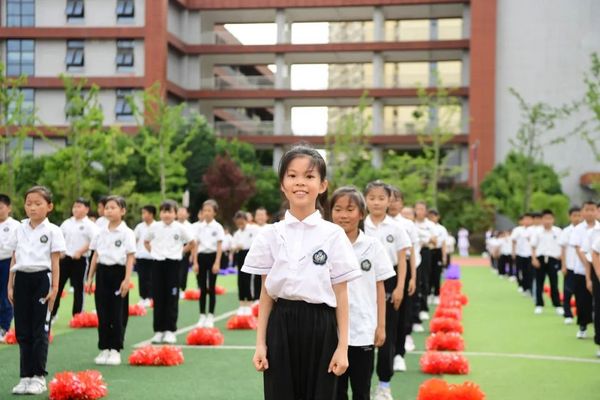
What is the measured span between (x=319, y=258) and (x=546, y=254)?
14859 millimetres

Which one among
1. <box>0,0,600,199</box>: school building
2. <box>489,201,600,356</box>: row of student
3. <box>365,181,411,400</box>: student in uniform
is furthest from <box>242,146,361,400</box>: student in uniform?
<box>0,0,600,199</box>: school building

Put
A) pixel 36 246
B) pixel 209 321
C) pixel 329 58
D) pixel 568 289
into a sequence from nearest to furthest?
pixel 36 246
pixel 209 321
pixel 568 289
pixel 329 58

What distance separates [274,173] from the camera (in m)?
66.9

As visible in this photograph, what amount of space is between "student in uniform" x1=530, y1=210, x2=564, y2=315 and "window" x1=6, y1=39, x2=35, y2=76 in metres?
47.7

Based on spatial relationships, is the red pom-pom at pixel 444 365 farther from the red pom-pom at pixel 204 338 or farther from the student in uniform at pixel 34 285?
the student in uniform at pixel 34 285

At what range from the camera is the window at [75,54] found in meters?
61.0

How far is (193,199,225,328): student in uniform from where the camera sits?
15.6 metres

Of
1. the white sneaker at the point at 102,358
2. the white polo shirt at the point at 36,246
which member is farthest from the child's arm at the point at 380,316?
the white sneaker at the point at 102,358

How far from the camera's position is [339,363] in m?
5.02

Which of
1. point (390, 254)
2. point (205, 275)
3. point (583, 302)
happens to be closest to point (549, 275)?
point (583, 302)

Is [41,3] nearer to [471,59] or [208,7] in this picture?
[208,7]

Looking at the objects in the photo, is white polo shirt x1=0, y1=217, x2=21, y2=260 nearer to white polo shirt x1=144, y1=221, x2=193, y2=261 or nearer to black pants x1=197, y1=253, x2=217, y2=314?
white polo shirt x1=144, y1=221, x2=193, y2=261

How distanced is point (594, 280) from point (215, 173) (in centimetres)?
4579

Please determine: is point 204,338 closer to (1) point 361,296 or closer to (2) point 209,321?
(2) point 209,321
